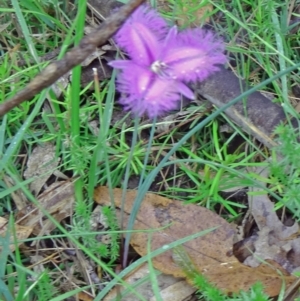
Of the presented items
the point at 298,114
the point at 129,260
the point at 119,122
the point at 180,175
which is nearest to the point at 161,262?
the point at 129,260

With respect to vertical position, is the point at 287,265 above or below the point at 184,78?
below

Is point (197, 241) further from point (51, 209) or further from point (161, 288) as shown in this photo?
point (51, 209)

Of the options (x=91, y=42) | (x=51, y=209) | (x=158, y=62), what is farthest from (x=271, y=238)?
(x=91, y=42)

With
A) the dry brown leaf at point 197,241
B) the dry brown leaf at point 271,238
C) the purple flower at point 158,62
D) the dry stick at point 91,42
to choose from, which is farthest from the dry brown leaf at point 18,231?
the dry stick at point 91,42

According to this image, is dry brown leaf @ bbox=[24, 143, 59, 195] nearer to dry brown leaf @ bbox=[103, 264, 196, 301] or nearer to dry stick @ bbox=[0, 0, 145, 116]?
dry brown leaf @ bbox=[103, 264, 196, 301]

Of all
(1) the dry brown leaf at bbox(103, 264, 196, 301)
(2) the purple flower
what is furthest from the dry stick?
(1) the dry brown leaf at bbox(103, 264, 196, 301)

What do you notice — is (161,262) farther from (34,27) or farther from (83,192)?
(34,27)
